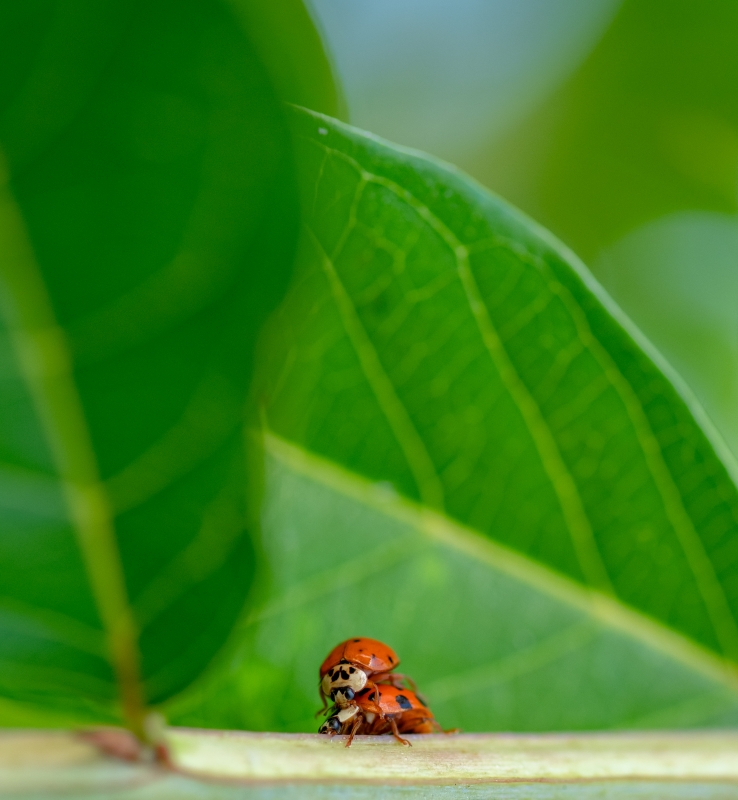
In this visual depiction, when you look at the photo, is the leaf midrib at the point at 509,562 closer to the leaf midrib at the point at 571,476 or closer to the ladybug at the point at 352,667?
the leaf midrib at the point at 571,476

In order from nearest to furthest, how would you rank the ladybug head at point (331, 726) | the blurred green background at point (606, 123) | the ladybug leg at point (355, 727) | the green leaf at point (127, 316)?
the green leaf at point (127, 316)
the ladybug leg at point (355, 727)
the ladybug head at point (331, 726)
the blurred green background at point (606, 123)

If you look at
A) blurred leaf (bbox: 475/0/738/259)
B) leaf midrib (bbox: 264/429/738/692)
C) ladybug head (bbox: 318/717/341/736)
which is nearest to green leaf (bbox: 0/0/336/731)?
ladybug head (bbox: 318/717/341/736)

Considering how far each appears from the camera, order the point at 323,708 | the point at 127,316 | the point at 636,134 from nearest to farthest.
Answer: the point at 127,316 < the point at 323,708 < the point at 636,134

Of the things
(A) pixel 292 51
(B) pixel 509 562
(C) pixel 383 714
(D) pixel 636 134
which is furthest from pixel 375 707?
(D) pixel 636 134

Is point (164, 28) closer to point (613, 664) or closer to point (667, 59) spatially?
point (613, 664)

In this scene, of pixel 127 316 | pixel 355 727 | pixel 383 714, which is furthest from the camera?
pixel 383 714

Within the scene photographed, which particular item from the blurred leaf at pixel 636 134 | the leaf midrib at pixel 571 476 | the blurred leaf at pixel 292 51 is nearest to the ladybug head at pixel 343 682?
the leaf midrib at pixel 571 476

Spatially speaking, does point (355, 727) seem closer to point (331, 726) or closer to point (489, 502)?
point (331, 726)
